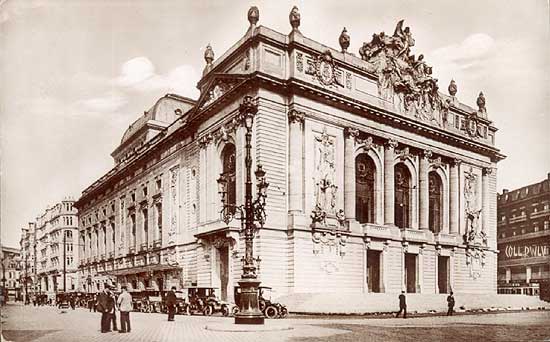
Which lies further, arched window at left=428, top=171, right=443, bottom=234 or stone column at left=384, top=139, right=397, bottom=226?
arched window at left=428, top=171, right=443, bottom=234

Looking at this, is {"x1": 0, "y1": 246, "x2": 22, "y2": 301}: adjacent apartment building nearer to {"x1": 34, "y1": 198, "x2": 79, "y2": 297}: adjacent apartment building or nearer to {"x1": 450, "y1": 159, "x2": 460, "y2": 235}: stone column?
{"x1": 34, "y1": 198, "x2": 79, "y2": 297}: adjacent apartment building

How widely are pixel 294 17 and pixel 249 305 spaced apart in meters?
5.66

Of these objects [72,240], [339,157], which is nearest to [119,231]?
[72,240]

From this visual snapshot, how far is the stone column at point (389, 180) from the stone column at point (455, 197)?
437cm

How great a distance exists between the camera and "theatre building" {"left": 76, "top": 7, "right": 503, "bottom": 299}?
18.9 meters

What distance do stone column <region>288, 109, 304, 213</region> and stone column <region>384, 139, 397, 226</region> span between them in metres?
6.41

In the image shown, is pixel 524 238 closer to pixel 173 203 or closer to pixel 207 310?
pixel 207 310

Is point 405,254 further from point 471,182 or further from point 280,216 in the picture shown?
point 280,216

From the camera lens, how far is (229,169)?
20.0 m

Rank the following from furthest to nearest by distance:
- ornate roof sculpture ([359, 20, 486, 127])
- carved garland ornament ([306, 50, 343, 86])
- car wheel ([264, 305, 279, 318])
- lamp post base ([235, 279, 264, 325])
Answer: ornate roof sculpture ([359, 20, 486, 127])
carved garland ornament ([306, 50, 343, 86])
car wheel ([264, 305, 279, 318])
lamp post base ([235, 279, 264, 325])

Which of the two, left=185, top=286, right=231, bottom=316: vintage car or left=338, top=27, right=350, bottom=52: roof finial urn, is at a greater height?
left=338, top=27, right=350, bottom=52: roof finial urn

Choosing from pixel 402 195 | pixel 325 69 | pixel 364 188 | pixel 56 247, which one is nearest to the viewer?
pixel 56 247

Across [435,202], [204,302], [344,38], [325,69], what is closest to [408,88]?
[325,69]

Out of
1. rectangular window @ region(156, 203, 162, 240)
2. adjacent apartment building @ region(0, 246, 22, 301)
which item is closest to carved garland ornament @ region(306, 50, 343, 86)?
rectangular window @ region(156, 203, 162, 240)
